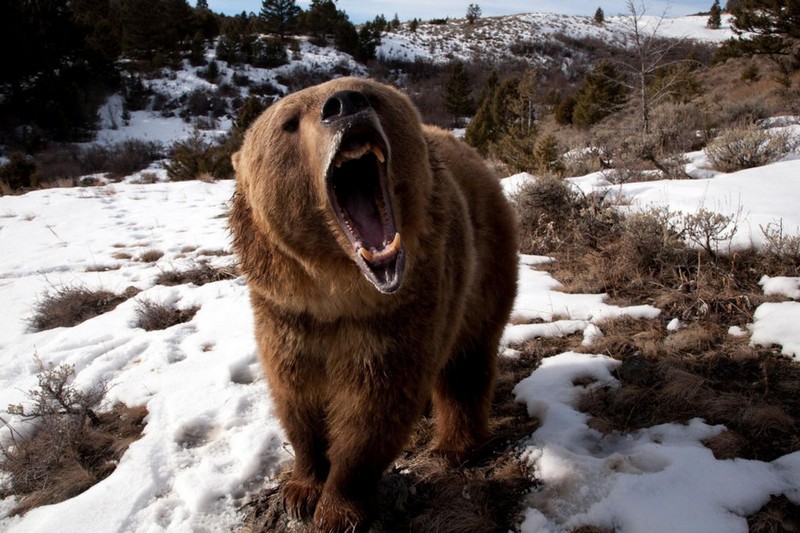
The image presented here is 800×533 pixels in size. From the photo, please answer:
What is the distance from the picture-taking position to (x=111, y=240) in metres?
7.43

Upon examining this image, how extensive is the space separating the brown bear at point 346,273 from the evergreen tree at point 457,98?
27002mm

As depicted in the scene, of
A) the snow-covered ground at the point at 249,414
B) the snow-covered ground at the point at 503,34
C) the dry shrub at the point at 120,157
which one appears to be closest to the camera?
the snow-covered ground at the point at 249,414

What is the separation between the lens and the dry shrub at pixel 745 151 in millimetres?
6285

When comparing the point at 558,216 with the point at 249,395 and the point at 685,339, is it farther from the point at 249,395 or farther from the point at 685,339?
the point at 249,395

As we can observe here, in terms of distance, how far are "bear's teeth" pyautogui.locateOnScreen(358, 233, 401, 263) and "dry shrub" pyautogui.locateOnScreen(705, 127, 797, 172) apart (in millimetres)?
6526

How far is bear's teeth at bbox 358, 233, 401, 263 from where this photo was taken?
167 cm

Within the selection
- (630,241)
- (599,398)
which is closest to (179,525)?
(599,398)

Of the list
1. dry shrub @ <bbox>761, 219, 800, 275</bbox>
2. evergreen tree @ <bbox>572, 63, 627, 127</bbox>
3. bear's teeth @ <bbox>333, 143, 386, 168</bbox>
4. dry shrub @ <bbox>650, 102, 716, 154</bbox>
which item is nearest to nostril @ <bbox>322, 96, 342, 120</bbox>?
bear's teeth @ <bbox>333, 143, 386, 168</bbox>

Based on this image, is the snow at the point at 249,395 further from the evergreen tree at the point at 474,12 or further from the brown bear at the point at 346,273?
the evergreen tree at the point at 474,12

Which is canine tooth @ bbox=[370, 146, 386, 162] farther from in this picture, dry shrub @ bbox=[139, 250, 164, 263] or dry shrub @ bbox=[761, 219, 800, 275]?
dry shrub @ bbox=[139, 250, 164, 263]

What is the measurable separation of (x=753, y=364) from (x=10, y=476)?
14.3 feet

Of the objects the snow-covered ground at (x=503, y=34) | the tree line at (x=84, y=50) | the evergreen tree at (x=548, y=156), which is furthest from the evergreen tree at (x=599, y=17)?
the evergreen tree at (x=548, y=156)

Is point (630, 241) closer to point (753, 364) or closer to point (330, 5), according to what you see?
point (753, 364)

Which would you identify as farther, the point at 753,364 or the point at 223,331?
the point at 223,331
